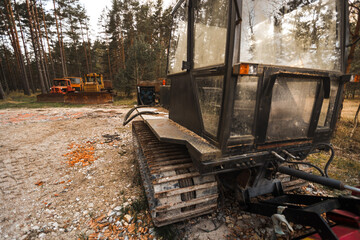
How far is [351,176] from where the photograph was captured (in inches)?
138

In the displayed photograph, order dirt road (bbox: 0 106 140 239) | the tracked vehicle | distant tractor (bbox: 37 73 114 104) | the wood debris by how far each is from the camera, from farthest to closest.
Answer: distant tractor (bbox: 37 73 114 104) → the wood debris → dirt road (bbox: 0 106 140 239) → the tracked vehicle

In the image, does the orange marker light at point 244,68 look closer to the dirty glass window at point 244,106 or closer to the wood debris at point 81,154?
the dirty glass window at point 244,106

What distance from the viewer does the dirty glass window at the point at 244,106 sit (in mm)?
1632

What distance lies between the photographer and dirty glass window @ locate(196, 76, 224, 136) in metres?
1.77

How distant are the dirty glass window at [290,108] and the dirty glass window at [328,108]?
0.27 m

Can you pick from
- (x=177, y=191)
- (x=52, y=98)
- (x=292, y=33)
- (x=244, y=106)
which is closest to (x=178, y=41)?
(x=292, y=33)

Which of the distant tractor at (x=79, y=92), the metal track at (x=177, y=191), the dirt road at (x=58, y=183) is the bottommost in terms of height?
the dirt road at (x=58, y=183)

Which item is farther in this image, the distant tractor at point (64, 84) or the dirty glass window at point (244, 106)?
the distant tractor at point (64, 84)

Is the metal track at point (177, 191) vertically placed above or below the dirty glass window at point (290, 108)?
below

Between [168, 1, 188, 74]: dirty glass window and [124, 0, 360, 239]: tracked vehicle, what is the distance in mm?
172

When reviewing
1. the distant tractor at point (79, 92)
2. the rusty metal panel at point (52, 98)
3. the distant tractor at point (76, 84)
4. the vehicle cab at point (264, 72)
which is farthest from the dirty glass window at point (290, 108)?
the distant tractor at point (76, 84)

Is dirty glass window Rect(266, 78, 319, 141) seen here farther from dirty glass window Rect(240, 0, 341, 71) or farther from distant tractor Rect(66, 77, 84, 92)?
distant tractor Rect(66, 77, 84, 92)

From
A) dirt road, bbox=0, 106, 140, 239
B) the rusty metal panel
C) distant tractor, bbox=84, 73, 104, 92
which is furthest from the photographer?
distant tractor, bbox=84, 73, 104, 92

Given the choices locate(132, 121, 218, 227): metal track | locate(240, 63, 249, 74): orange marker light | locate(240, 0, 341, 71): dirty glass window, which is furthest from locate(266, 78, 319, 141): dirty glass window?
locate(132, 121, 218, 227): metal track
